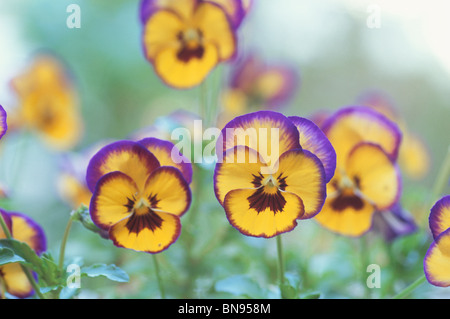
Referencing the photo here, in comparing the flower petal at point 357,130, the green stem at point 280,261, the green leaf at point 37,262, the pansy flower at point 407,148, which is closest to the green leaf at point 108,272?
the green leaf at point 37,262

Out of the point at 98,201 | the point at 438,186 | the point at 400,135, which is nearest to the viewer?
the point at 98,201

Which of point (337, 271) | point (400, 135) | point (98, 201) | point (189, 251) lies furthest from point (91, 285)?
point (400, 135)

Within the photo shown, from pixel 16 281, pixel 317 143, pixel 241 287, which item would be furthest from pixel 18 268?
pixel 317 143

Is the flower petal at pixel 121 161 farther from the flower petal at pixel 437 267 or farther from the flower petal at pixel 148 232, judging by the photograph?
the flower petal at pixel 437 267

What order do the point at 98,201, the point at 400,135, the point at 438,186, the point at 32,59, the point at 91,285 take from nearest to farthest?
the point at 98,201
the point at 400,135
the point at 438,186
the point at 91,285
the point at 32,59

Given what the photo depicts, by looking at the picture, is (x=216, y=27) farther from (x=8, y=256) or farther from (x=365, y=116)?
(x=8, y=256)

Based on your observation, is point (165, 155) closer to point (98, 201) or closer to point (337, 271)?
point (98, 201)
